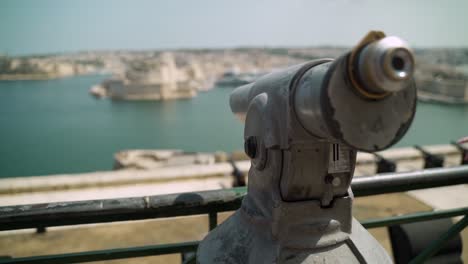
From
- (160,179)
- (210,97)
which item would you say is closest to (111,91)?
(210,97)

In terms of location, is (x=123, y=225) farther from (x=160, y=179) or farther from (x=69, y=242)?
(x=160, y=179)

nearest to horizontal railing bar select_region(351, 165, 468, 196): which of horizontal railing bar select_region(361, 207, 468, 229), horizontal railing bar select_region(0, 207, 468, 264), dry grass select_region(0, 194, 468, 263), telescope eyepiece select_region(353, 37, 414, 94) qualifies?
horizontal railing bar select_region(361, 207, 468, 229)

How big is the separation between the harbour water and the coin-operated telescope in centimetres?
1978

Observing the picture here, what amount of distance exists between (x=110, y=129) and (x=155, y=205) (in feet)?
110

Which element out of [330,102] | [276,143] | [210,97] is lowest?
[210,97]

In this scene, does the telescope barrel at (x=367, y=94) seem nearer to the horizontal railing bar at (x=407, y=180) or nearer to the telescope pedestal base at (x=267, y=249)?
the telescope pedestal base at (x=267, y=249)

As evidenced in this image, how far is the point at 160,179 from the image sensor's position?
620cm

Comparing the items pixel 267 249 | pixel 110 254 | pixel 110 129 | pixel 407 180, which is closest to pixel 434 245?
pixel 407 180

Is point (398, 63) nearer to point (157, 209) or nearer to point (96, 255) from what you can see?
point (157, 209)

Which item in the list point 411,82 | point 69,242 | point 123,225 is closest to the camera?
point 411,82

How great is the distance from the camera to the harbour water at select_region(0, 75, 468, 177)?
80.7 ft

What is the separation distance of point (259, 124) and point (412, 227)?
150cm

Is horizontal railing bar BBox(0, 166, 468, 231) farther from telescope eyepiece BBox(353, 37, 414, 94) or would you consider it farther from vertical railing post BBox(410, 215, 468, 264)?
telescope eyepiece BBox(353, 37, 414, 94)

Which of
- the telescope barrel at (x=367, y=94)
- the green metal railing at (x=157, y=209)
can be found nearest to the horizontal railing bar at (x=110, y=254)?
the green metal railing at (x=157, y=209)
